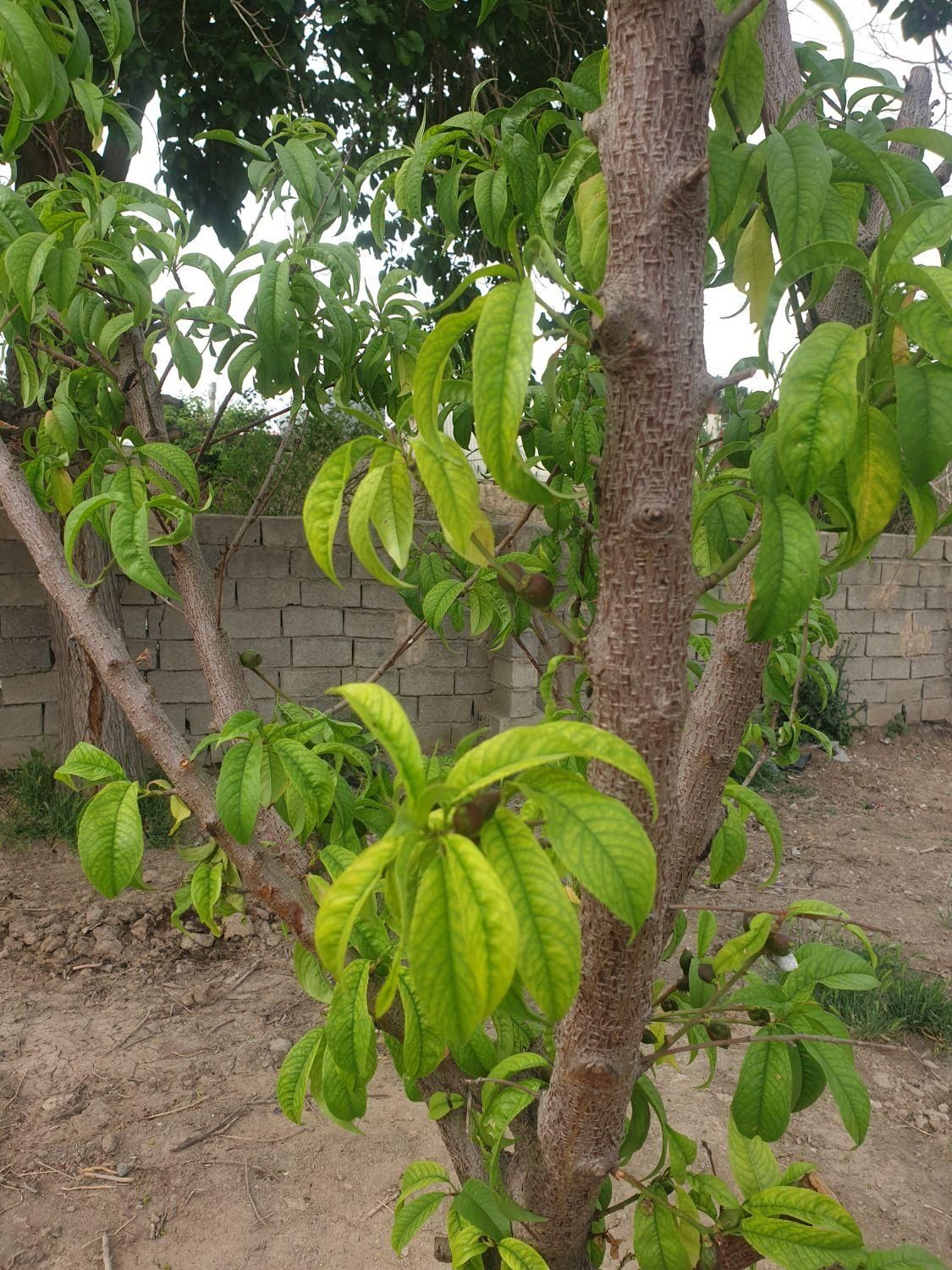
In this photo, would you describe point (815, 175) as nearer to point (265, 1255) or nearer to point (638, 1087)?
point (638, 1087)

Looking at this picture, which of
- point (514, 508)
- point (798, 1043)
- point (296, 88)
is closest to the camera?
point (798, 1043)

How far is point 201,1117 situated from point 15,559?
282 centimetres

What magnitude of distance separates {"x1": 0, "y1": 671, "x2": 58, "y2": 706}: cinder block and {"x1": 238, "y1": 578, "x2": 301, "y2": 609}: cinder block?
95 centimetres

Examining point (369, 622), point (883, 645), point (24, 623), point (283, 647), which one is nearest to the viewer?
point (24, 623)

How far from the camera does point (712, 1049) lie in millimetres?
1124

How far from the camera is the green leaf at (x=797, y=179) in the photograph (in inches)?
28.4

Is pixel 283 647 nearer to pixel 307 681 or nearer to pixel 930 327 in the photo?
pixel 307 681

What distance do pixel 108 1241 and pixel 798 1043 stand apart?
63.5 inches

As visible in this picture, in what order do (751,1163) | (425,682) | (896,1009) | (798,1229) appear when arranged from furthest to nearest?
(425,682)
(896,1009)
(751,1163)
(798,1229)

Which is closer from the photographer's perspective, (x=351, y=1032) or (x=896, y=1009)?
(x=351, y=1032)

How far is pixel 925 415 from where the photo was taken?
0.60 metres

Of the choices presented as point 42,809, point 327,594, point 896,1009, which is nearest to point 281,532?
point 327,594

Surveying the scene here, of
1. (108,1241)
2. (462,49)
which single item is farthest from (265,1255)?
(462,49)

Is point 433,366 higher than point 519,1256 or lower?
higher
